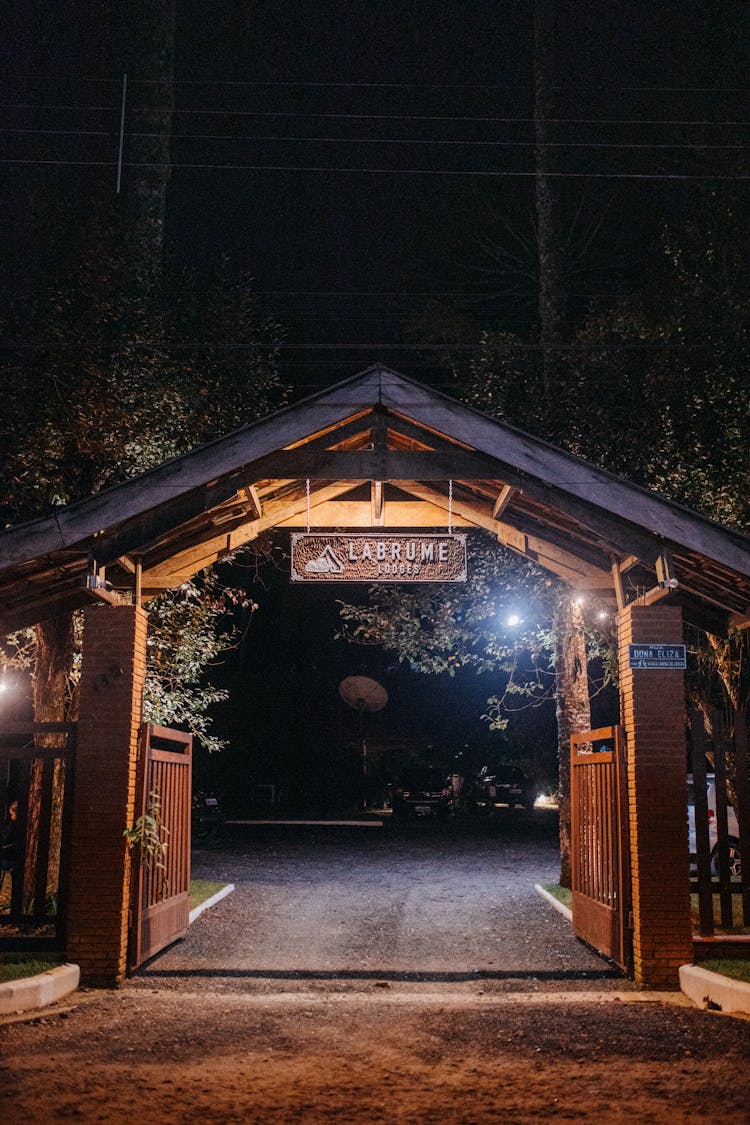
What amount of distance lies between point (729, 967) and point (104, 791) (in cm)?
572

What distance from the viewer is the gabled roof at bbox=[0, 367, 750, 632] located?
8.74m

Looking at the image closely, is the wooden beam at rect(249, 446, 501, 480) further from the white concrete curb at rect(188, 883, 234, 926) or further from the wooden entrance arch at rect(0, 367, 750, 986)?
the white concrete curb at rect(188, 883, 234, 926)

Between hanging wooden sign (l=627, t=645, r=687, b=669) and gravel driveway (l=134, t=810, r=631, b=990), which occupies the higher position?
hanging wooden sign (l=627, t=645, r=687, b=669)

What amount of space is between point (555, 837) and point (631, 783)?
53.8 ft

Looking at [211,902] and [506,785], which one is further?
[506,785]

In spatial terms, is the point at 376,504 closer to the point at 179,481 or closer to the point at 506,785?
the point at 179,481

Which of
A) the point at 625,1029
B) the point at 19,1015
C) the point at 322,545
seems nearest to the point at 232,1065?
the point at 19,1015

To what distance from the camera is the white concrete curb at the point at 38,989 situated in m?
7.54

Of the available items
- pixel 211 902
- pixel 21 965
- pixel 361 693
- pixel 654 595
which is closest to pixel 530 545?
pixel 654 595

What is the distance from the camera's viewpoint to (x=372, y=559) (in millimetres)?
9922

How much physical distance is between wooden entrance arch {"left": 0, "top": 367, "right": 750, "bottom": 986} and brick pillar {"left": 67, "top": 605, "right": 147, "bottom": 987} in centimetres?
1

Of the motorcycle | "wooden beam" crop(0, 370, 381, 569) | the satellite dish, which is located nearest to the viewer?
"wooden beam" crop(0, 370, 381, 569)

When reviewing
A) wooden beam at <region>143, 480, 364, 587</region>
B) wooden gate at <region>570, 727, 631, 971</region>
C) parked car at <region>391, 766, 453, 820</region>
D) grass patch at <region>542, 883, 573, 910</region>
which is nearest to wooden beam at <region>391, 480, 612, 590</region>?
wooden beam at <region>143, 480, 364, 587</region>

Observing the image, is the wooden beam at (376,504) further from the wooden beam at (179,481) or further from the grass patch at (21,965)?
the grass patch at (21,965)
